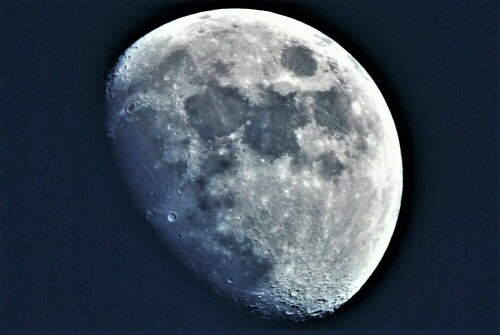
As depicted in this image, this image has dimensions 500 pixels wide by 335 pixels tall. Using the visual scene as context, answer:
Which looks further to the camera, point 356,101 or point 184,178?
point 356,101

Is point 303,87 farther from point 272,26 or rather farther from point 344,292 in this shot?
point 344,292

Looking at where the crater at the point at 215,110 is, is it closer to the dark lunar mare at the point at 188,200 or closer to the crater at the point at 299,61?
the dark lunar mare at the point at 188,200

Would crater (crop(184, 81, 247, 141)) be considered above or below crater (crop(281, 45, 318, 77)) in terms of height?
below

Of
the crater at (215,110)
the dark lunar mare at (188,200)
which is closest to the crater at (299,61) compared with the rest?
the crater at (215,110)

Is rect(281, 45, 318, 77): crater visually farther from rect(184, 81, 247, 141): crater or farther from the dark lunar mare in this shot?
the dark lunar mare

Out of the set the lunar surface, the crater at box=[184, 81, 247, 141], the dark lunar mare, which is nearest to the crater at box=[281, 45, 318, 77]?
the lunar surface

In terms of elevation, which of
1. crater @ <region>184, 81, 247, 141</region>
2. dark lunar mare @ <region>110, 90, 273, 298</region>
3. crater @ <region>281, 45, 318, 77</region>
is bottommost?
dark lunar mare @ <region>110, 90, 273, 298</region>

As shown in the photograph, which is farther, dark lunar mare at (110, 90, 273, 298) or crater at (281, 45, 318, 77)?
crater at (281, 45, 318, 77)

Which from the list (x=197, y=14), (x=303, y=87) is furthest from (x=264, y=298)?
(x=197, y=14)

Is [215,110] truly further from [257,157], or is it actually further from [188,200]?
[188,200]
